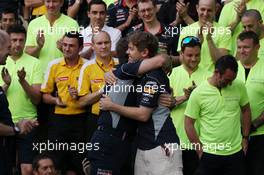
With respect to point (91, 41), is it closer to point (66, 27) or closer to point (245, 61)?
point (66, 27)

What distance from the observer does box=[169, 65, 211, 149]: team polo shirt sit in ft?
32.2

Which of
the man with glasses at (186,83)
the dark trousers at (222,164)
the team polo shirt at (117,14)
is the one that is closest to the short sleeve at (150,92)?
the dark trousers at (222,164)

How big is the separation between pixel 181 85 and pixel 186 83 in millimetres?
68

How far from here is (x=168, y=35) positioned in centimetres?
1097

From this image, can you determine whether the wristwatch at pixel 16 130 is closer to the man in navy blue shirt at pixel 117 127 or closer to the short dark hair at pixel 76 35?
the man in navy blue shirt at pixel 117 127

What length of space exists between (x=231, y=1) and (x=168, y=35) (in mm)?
1248

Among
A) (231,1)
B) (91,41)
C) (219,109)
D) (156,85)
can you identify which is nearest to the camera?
(156,85)

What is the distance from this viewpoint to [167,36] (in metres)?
10.9

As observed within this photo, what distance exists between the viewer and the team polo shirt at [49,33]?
10.9 meters

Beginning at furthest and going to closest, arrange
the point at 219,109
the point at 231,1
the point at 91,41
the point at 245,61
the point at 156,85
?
the point at 231,1
the point at 91,41
the point at 245,61
the point at 219,109
the point at 156,85

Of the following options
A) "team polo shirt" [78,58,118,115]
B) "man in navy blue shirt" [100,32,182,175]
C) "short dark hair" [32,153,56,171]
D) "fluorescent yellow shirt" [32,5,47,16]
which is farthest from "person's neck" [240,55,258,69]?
"fluorescent yellow shirt" [32,5,47,16]

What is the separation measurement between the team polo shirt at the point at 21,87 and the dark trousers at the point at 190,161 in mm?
2134

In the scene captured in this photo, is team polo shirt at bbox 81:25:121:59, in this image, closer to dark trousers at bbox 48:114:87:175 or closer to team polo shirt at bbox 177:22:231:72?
team polo shirt at bbox 177:22:231:72

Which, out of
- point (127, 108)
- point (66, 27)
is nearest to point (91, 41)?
point (66, 27)
